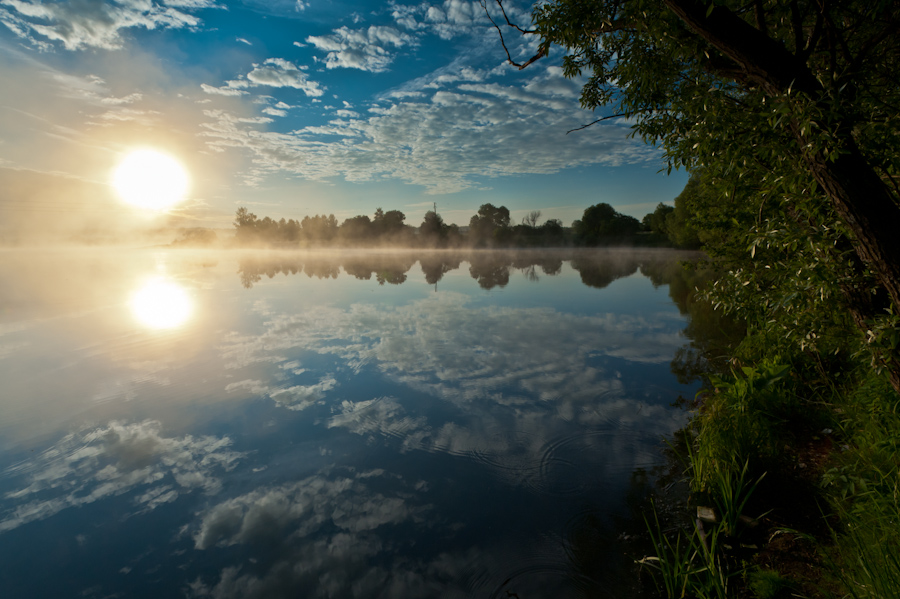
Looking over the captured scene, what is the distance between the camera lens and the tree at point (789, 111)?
317 cm

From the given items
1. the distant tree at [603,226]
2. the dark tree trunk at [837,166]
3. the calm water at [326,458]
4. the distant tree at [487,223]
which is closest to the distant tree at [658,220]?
the distant tree at [603,226]

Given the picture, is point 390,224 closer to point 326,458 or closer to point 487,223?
point 487,223

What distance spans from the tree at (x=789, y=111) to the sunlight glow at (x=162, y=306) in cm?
1457

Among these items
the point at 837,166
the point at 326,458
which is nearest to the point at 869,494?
the point at 837,166

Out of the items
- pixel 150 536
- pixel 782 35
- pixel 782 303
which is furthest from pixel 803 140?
pixel 150 536

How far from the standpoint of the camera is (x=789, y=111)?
2.99 metres

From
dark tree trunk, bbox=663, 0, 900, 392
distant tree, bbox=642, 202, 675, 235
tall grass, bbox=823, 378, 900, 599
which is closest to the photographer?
tall grass, bbox=823, 378, 900, 599

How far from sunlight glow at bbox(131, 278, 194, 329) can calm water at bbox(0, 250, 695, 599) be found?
1348mm

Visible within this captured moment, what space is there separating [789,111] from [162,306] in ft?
66.1

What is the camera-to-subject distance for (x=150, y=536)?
4348 millimetres

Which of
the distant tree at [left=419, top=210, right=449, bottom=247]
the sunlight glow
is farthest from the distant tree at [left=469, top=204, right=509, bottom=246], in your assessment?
the sunlight glow

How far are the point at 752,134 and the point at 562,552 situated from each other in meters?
4.50

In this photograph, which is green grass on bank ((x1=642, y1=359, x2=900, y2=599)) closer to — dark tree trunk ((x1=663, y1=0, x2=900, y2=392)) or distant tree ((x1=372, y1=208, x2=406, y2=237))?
dark tree trunk ((x1=663, y1=0, x2=900, y2=392))

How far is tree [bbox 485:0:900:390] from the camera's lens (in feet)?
10.4
